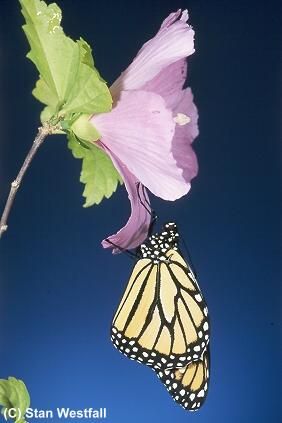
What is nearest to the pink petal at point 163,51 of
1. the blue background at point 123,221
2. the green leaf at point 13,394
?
the green leaf at point 13,394

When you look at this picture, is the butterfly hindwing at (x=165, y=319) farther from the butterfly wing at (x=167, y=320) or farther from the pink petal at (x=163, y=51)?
the pink petal at (x=163, y=51)

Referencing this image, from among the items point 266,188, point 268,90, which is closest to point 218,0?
point 268,90

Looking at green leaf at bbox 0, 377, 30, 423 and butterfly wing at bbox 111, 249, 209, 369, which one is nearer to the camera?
green leaf at bbox 0, 377, 30, 423

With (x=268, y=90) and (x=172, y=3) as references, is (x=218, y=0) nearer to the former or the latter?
(x=172, y=3)

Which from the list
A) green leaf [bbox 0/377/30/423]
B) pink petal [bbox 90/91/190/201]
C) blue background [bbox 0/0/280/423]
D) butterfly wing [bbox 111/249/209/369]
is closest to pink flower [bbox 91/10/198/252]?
pink petal [bbox 90/91/190/201]

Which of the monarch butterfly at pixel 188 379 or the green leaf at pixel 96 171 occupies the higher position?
the green leaf at pixel 96 171

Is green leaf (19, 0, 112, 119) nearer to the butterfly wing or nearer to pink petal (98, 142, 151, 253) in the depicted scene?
pink petal (98, 142, 151, 253)

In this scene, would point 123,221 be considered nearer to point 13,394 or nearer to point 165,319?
point 165,319

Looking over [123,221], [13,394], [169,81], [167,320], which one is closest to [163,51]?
[169,81]
